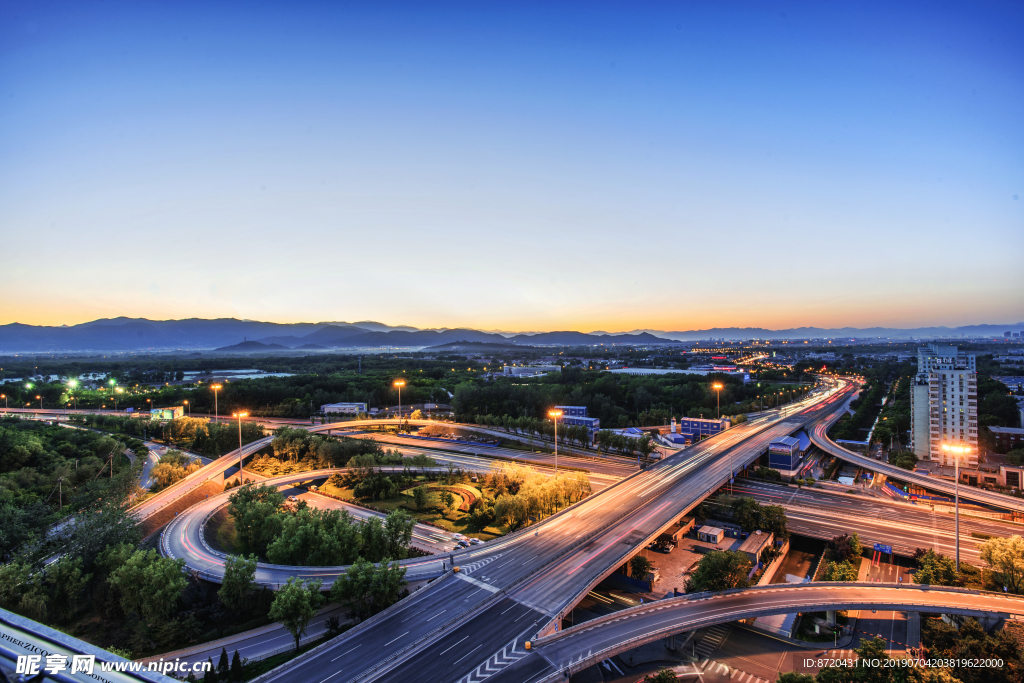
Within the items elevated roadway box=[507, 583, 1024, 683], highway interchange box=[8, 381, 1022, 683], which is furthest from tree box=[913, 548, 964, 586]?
highway interchange box=[8, 381, 1022, 683]

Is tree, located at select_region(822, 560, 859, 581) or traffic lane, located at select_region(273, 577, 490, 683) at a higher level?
traffic lane, located at select_region(273, 577, 490, 683)

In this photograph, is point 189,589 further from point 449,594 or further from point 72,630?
point 449,594

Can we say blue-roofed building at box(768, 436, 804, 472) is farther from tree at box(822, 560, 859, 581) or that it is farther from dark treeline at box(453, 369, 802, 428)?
tree at box(822, 560, 859, 581)

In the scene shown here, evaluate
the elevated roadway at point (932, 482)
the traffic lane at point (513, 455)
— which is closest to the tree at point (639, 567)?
the traffic lane at point (513, 455)

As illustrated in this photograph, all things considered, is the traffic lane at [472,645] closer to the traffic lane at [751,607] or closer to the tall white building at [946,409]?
the traffic lane at [751,607]

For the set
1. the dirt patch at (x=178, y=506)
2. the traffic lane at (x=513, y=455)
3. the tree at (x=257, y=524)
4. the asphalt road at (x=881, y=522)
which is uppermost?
the tree at (x=257, y=524)
